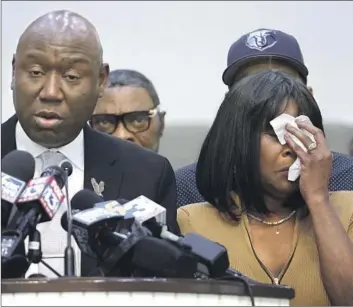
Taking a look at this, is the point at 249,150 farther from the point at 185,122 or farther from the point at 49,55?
the point at 185,122

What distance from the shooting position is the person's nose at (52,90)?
293 cm

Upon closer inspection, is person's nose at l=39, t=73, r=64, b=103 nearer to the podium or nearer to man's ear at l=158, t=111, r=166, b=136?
the podium

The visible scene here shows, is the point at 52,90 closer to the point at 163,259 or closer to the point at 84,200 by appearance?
the point at 84,200

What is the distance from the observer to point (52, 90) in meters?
2.92

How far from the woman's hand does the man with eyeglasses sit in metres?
1.46

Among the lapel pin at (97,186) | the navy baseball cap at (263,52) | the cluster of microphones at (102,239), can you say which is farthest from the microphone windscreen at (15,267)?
the navy baseball cap at (263,52)

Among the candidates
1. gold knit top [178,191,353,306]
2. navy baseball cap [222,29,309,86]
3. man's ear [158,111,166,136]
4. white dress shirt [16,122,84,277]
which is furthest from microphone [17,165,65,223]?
man's ear [158,111,166,136]

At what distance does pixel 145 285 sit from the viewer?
206 cm

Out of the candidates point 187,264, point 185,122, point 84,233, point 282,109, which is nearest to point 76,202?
point 84,233

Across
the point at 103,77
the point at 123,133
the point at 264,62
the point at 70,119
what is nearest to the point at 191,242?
the point at 70,119

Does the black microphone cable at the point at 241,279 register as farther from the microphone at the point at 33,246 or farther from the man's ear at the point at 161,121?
the man's ear at the point at 161,121

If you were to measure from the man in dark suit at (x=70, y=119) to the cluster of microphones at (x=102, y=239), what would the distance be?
0.57m

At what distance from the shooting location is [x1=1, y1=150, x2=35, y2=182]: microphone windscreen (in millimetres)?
2264

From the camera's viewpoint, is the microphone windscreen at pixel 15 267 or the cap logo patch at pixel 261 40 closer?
the microphone windscreen at pixel 15 267
